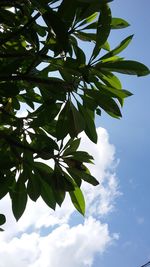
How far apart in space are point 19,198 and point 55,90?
0.74m

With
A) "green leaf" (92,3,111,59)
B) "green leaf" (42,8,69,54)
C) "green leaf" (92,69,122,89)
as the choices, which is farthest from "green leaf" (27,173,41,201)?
"green leaf" (42,8,69,54)

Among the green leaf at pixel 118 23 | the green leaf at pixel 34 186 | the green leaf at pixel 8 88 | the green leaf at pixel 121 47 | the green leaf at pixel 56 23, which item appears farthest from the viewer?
the green leaf at pixel 118 23

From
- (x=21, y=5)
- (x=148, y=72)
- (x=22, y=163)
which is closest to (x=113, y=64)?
(x=148, y=72)

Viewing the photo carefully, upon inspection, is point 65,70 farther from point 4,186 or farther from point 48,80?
point 4,186

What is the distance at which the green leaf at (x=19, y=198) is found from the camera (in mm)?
2613

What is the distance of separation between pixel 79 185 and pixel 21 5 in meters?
1.05

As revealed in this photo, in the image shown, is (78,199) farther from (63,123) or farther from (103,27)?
(103,27)

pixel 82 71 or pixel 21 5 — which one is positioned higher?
pixel 21 5

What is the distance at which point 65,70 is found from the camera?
226 centimetres

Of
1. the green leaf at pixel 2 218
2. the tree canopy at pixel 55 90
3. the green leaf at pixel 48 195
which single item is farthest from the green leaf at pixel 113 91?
the green leaf at pixel 2 218

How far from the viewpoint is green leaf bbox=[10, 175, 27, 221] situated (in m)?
2.61

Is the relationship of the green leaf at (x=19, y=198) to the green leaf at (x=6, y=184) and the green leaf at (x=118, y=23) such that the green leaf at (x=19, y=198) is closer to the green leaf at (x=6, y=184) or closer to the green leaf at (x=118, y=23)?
the green leaf at (x=6, y=184)

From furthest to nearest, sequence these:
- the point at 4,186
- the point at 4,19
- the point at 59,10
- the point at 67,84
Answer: the point at 4,186 < the point at 4,19 < the point at 67,84 < the point at 59,10

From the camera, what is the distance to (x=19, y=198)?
103 inches
